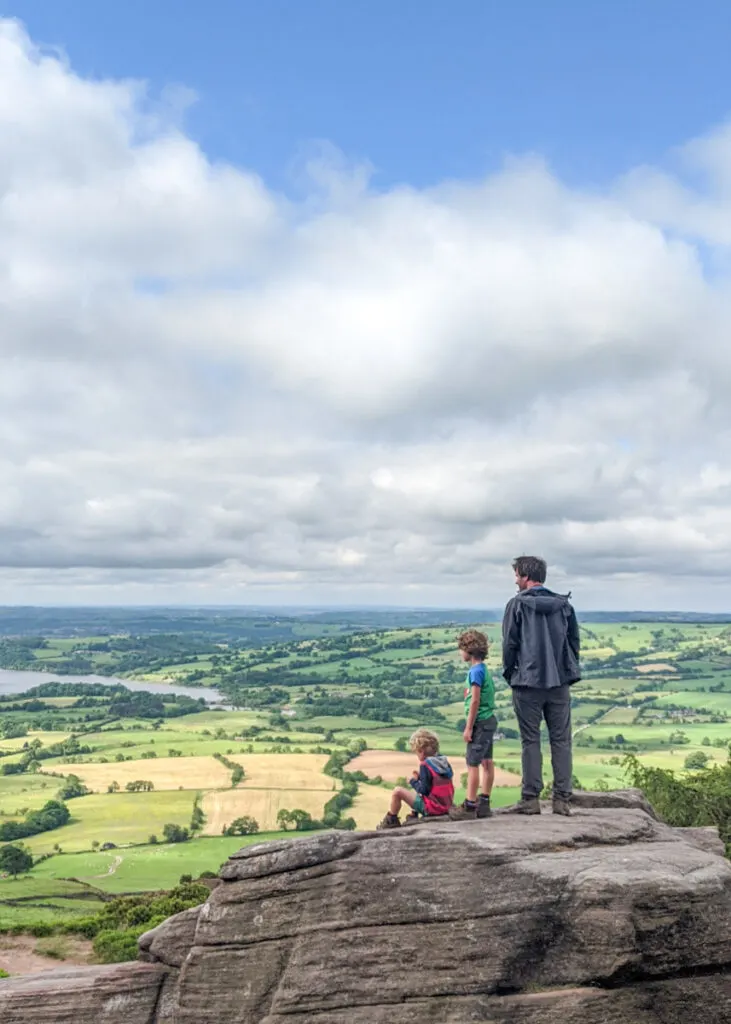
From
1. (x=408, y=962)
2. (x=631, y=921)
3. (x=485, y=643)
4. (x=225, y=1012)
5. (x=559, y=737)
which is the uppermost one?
(x=485, y=643)

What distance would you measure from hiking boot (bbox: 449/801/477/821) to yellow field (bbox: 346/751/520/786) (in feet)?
337

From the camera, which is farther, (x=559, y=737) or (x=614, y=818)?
(x=614, y=818)

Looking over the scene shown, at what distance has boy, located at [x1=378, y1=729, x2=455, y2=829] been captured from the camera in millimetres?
19047

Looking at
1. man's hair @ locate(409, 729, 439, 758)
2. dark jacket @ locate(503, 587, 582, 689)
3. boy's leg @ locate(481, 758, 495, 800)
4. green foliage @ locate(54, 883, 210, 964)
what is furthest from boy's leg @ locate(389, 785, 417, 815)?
green foliage @ locate(54, 883, 210, 964)

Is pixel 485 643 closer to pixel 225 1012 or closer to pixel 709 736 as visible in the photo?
pixel 225 1012

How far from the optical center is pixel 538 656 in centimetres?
1842

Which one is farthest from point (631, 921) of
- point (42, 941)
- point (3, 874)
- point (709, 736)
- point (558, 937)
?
point (709, 736)

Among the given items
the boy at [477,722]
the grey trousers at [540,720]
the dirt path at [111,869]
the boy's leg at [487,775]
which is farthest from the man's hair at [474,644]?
the dirt path at [111,869]

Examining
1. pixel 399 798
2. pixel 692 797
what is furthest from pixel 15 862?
pixel 399 798

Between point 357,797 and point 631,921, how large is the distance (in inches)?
4201

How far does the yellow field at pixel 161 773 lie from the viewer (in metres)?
134

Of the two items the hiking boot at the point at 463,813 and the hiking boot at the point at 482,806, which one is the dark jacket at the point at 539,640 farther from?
the hiking boot at the point at 463,813

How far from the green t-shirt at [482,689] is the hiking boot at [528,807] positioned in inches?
118

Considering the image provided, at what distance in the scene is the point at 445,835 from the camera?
697 inches
